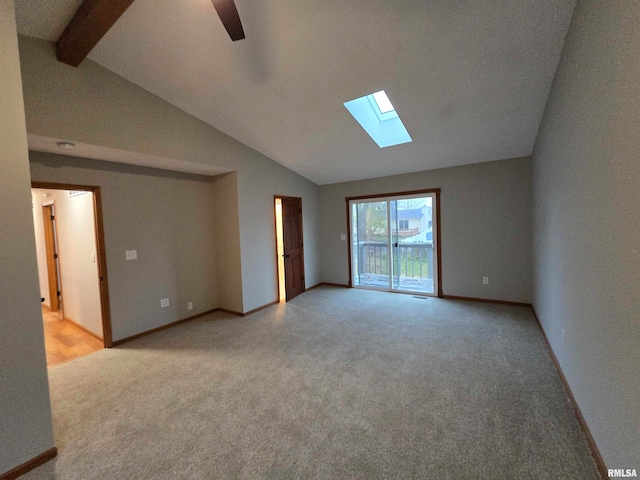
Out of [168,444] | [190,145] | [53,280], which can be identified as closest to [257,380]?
[168,444]

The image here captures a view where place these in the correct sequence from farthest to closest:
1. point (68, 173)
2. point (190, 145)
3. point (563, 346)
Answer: point (190, 145) → point (68, 173) → point (563, 346)

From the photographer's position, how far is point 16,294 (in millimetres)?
1582

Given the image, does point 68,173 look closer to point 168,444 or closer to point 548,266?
point 168,444

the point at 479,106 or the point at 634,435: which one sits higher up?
the point at 479,106

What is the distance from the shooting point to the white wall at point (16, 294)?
1.53 m

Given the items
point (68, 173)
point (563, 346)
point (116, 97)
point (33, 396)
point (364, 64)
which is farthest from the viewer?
point (68, 173)

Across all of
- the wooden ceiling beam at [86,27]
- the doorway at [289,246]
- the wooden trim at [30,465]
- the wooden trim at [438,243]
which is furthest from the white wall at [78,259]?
the wooden trim at [438,243]

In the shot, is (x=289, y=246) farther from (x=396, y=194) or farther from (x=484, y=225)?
(x=484, y=225)

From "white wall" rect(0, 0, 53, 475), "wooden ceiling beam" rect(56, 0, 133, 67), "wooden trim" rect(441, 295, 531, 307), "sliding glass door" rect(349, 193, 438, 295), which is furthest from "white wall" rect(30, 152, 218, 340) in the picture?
"wooden trim" rect(441, 295, 531, 307)

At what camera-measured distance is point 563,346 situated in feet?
7.27

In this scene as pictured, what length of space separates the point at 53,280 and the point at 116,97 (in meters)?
3.74

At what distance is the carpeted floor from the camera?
5.08ft

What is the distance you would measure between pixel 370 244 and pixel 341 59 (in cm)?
383

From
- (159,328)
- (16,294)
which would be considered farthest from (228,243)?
(16,294)
